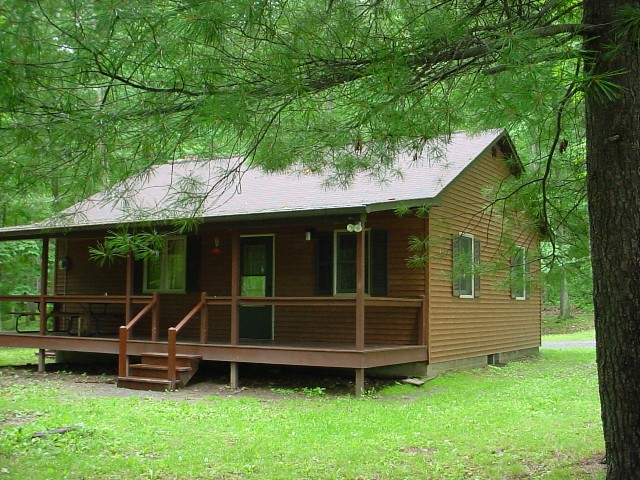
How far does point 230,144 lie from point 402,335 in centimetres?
726

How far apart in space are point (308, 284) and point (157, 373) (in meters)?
3.08

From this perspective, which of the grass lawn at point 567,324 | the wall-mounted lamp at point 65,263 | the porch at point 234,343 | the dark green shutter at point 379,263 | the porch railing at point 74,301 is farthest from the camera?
the grass lawn at point 567,324

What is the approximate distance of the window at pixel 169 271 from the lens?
1459 centimetres

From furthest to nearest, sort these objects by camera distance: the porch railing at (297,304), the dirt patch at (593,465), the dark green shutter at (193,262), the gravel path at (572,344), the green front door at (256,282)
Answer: the gravel path at (572,344) → the dark green shutter at (193,262) → the green front door at (256,282) → the porch railing at (297,304) → the dirt patch at (593,465)

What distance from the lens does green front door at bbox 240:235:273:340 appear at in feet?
44.6

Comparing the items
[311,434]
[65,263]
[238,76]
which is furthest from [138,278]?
[238,76]

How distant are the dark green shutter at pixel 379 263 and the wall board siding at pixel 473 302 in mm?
778

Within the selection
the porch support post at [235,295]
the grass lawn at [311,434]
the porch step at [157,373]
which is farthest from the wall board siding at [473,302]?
the porch step at [157,373]

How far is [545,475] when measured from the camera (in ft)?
19.5

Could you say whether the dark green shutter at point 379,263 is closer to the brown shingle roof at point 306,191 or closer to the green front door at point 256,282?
the brown shingle roof at point 306,191

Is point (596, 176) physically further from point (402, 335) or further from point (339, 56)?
point (402, 335)

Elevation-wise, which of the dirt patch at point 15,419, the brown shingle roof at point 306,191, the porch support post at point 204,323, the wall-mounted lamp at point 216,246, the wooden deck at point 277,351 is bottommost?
the dirt patch at point 15,419

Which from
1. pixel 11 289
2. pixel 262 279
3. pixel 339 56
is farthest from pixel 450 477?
pixel 11 289

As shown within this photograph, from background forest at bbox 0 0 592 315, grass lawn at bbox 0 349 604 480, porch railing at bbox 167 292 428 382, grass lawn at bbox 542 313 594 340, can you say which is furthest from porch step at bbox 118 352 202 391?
grass lawn at bbox 542 313 594 340
